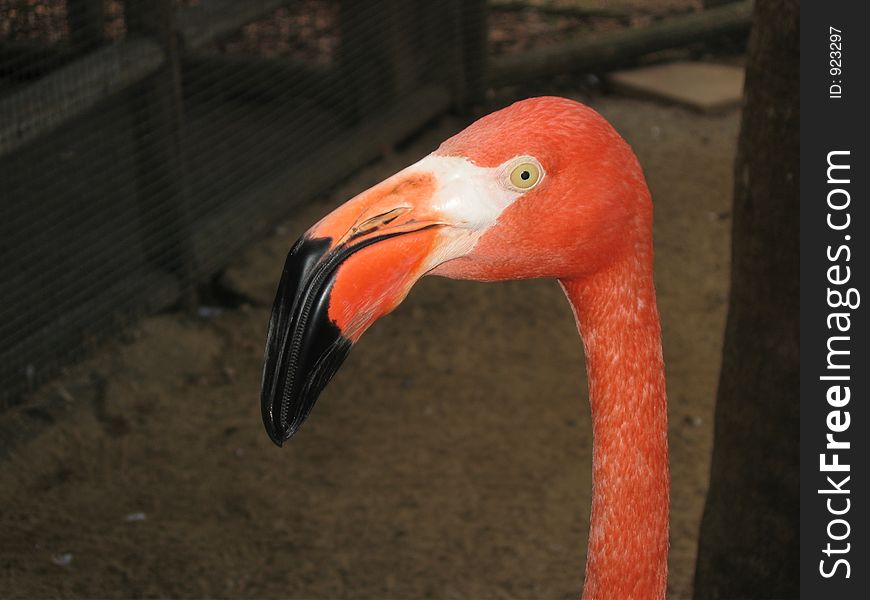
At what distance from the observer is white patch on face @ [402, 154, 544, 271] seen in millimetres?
1807

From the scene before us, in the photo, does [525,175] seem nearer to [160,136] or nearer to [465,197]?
[465,197]

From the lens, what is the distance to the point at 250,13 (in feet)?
18.3

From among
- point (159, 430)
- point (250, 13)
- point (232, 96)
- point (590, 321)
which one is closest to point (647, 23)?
point (232, 96)

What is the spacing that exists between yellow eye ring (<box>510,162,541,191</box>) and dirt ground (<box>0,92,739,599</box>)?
2.19 m

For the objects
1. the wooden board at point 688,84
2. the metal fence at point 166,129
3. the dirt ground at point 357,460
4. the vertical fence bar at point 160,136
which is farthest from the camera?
the wooden board at point 688,84

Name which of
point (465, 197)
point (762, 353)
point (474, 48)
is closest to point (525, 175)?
point (465, 197)

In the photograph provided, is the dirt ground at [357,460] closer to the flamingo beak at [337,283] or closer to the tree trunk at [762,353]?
the tree trunk at [762,353]

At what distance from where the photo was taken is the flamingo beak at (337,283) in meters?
1.73

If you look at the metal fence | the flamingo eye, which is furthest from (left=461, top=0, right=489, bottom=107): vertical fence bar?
the flamingo eye

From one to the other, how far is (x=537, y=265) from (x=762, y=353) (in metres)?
1.10

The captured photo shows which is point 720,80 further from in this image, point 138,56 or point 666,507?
point 666,507

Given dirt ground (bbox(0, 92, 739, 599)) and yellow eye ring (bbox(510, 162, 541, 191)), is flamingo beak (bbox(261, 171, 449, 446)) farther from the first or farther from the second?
dirt ground (bbox(0, 92, 739, 599))

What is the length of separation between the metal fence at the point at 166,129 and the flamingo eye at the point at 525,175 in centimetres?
287

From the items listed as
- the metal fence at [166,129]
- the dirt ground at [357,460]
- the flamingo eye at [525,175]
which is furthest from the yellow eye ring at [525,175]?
the metal fence at [166,129]
